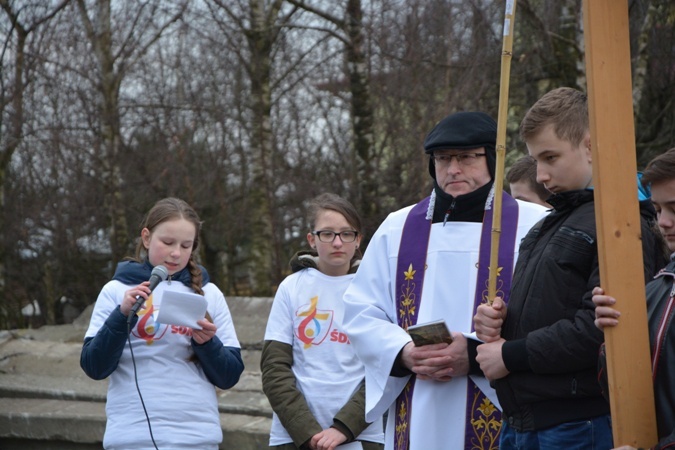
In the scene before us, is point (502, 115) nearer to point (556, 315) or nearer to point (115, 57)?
point (556, 315)

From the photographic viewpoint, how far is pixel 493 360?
10.5 feet

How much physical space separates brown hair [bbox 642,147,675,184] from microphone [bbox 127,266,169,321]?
2265 mm

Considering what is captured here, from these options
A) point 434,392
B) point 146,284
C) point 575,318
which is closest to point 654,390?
point 575,318

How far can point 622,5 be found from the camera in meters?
2.59

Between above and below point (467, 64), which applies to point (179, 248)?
below

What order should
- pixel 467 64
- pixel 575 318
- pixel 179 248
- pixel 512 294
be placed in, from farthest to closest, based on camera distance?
pixel 467 64 → pixel 179 248 → pixel 512 294 → pixel 575 318

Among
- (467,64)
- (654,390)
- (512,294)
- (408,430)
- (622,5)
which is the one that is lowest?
(408,430)

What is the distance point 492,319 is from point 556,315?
8.7 inches

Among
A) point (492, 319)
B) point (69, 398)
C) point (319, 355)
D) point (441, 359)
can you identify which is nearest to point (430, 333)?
point (441, 359)

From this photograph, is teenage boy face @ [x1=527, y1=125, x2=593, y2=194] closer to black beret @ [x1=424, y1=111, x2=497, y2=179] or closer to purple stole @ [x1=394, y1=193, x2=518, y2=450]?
black beret @ [x1=424, y1=111, x2=497, y2=179]

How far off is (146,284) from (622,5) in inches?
95.9

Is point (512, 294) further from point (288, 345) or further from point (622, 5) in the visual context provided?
point (288, 345)

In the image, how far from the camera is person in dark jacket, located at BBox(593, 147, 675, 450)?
2.54 meters

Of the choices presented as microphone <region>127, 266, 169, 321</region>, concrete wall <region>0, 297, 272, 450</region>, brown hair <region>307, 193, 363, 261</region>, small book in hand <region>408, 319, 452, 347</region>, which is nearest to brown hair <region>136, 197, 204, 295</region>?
microphone <region>127, 266, 169, 321</region>
